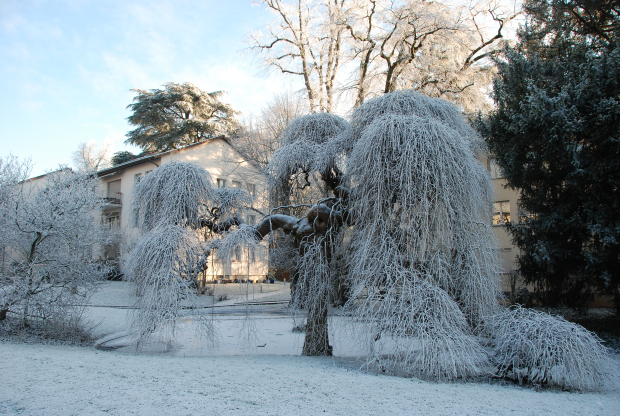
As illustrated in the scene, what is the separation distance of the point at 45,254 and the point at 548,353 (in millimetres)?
9968

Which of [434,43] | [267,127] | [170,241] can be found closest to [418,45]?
[434,43]

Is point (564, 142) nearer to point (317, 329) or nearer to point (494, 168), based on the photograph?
point (494, 168)

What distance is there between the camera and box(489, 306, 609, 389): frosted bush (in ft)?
17.7

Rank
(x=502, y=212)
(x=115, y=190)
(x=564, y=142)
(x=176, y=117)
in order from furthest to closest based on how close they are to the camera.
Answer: (x=176, y=117)
(x=115, y=190)
(x=502, y=212)
(x=564, y=142)

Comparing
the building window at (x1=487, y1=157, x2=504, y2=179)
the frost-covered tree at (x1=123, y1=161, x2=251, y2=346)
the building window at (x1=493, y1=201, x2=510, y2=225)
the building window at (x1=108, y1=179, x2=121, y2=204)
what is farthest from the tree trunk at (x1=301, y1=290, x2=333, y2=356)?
the building window at (x1=108, y1=179, x2=121, y2=204)

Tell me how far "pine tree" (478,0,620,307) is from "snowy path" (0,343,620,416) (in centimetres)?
579

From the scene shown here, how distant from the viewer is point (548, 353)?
543 centimetres

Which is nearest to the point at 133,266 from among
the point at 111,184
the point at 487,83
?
the point at 487,83

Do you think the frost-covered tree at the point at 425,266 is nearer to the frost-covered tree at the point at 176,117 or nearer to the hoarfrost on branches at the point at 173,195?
→ the hoarfrost on branches at the point at 173,195

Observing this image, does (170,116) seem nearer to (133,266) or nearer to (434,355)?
(133,266)

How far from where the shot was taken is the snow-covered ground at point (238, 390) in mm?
4418

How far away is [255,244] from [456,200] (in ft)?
11.8

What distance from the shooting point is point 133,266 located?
7.39m

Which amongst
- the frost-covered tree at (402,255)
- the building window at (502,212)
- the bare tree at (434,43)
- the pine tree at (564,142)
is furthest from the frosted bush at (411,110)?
the building window at (502,212)
